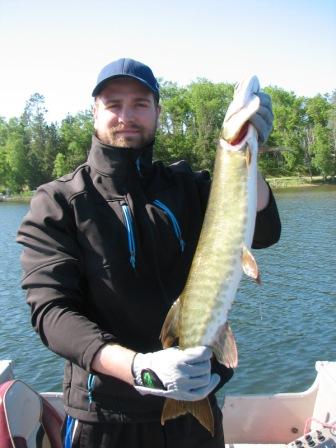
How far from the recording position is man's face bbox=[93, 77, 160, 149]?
2.70 m

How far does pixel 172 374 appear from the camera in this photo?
7.03ft

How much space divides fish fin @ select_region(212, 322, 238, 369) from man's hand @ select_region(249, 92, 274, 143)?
1037 mm

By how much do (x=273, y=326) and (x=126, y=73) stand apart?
10.2 meters

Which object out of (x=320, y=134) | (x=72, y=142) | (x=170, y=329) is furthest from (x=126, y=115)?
(x=72, y=142)

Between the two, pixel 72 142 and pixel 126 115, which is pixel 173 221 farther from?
pixel 72 142

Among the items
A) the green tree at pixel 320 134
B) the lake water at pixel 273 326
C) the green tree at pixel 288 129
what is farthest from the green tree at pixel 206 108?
the lake water at pixel 273 326

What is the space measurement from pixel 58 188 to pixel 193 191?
81 centimetres

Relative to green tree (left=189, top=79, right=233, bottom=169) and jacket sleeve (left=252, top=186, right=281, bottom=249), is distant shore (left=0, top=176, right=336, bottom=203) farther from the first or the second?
jacket sleeve (left=252, top=186, right=281, bottom=249)

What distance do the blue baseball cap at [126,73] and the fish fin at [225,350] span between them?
1443 mm

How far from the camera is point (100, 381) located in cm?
246

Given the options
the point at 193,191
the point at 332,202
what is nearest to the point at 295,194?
the point at 332,202

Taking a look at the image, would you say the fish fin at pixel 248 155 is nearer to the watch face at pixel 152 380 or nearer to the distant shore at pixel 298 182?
the watch face at pixel 152 380

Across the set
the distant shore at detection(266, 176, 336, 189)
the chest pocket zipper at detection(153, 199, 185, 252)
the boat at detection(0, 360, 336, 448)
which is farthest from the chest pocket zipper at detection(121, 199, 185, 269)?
the distant shore at detection(266, 176, 336, 189)

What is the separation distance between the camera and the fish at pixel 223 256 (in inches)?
93.6
